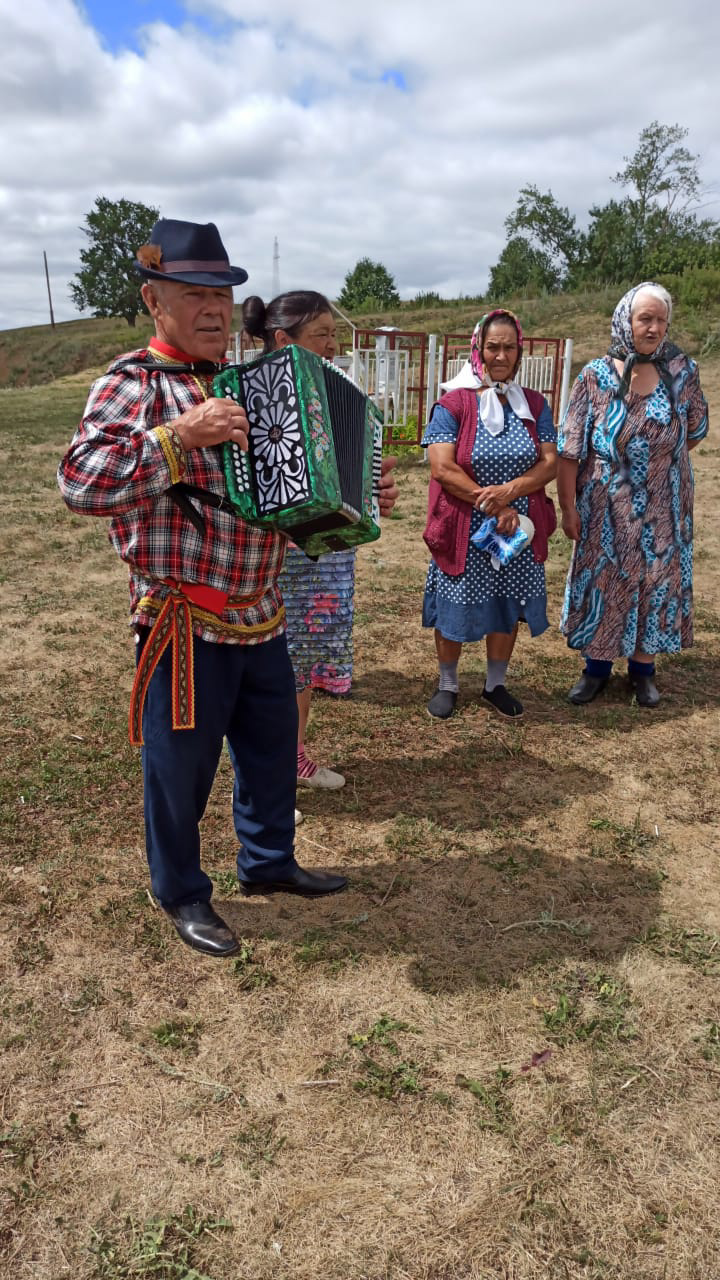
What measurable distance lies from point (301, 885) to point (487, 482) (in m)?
2.18

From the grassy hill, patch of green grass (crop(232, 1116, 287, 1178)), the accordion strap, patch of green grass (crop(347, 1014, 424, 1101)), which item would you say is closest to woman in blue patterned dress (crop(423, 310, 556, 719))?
the accordion strap

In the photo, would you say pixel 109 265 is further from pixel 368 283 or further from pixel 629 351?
pixel 629 351

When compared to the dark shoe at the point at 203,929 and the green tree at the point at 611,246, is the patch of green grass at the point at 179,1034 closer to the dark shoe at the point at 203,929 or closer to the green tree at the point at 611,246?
the dark shoe at the point at 203,929

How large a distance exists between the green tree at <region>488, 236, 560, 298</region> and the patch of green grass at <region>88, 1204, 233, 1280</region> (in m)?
45.2

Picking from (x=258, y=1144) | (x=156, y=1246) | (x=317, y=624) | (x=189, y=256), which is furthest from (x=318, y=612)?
(x=156, y=1246)

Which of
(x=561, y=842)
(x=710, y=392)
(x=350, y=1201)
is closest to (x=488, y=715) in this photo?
(x=561, y=842)

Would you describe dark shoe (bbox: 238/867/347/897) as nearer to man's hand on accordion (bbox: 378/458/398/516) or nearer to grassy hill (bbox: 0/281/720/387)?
man's hand on accordion (bbox: 378/458/398/516)

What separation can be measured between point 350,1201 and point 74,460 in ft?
6.10

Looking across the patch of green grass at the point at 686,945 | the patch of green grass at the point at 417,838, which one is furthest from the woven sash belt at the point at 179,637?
the patch of green grass at the point at 686,945

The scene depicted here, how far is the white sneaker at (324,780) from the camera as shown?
12.4 feet

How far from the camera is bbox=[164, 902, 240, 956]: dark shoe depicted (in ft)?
8.80

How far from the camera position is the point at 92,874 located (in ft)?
10.4

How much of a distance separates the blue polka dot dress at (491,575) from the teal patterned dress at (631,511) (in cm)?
30

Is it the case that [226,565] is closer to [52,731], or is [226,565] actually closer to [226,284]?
[226,284]
